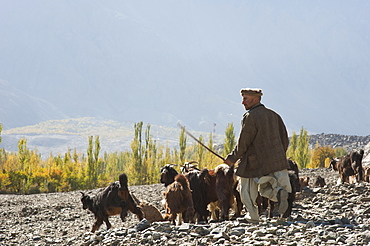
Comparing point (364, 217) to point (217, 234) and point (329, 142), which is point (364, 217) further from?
point (329, 142)

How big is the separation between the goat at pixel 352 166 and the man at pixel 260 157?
7.53 metres

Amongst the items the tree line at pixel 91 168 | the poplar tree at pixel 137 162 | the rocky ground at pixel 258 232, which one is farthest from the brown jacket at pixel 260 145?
the poplar tree at pixel 137 162

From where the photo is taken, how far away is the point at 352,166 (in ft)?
45.6

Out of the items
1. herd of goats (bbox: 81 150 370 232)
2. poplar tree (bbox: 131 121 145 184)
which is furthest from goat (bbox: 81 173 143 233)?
poplar tree (bbox: 131 121 145 184)

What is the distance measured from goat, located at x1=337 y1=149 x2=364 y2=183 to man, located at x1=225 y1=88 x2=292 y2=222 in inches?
296

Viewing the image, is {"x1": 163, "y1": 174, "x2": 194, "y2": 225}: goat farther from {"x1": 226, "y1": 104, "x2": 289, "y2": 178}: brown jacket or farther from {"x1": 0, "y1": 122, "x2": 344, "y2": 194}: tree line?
{"x1": 0, "y1": 122, "x2": 344, "y2": 194}: tree line

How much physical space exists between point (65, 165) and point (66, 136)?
516ft

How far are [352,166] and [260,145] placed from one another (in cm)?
812

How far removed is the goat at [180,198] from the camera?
753 centimetres

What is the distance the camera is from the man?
6801 mm

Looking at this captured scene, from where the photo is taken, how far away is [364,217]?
301 inches

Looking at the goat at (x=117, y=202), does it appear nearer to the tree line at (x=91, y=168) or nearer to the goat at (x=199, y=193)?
the goat at (x=199, y=193)

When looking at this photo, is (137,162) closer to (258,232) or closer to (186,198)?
(186,198)

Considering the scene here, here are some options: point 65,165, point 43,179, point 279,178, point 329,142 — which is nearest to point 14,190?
point 43,179
